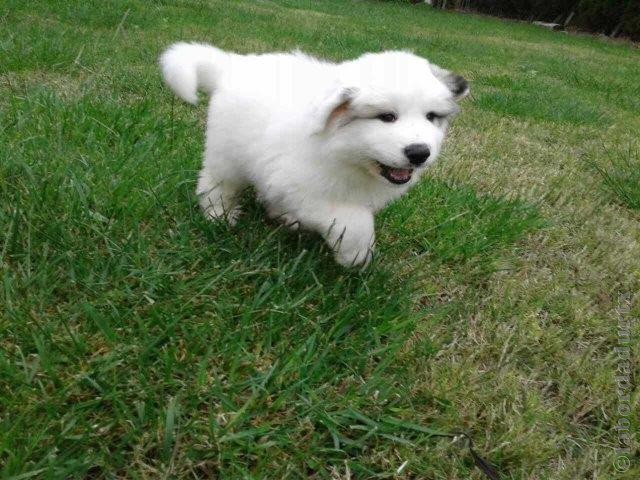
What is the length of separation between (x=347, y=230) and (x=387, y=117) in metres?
0.40

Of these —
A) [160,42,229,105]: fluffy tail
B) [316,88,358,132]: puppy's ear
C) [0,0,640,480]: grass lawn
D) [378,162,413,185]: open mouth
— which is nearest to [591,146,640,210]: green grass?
[0,0,640,480]: grass lawn

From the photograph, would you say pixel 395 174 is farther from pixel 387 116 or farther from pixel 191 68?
pixel 191 68

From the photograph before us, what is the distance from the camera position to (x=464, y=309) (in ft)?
6.99

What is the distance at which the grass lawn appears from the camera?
135cm

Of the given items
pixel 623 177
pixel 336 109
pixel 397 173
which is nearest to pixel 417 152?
pixel 397 173

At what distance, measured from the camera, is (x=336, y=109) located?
1915 mm

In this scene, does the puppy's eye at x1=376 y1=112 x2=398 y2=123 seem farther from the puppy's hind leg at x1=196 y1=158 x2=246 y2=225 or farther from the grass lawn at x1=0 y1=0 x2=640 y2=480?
the puppy's hind leg at x1=196 y1=158 x2=246 y2=225

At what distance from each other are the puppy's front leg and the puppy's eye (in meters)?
0.32

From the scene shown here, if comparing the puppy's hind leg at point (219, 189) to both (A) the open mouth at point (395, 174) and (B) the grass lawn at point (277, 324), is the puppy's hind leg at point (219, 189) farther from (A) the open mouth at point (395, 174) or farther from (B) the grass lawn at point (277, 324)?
(A) the open mouth at point (395, 174)

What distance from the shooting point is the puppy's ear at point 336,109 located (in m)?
1.83

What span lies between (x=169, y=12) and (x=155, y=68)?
10.9 ft

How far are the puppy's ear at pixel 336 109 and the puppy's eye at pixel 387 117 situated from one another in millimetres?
105

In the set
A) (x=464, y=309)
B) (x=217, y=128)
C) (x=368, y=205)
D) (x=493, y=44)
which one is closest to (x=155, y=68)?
(x=217, y=128)

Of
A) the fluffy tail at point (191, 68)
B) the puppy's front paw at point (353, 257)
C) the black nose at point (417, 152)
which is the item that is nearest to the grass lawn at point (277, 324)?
the puppy's front paw at point (353, 257)
